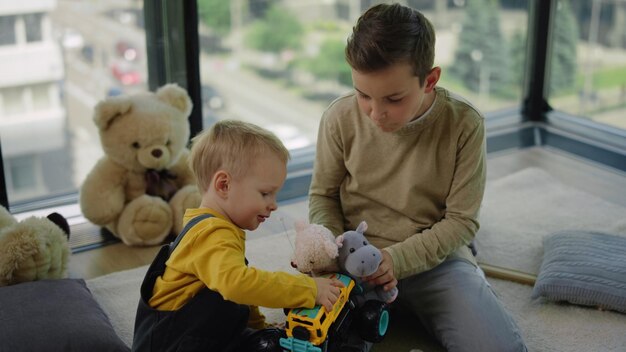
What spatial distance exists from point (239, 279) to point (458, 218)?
20.2 inches

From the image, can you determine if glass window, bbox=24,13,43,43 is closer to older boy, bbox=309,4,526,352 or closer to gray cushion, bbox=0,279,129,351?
gray cushion, bbox=0,279,129,351

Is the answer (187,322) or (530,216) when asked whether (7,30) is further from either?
(530,216)

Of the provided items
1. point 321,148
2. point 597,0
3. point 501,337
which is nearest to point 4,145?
point 321,148

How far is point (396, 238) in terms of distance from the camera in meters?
1.52

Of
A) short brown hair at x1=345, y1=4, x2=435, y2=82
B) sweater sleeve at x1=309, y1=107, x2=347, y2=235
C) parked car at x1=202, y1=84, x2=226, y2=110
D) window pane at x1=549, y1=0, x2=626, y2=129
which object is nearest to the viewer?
short brown hair at x1=345, y1=4, x2=435, y2=82

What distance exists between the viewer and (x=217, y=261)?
1.19m

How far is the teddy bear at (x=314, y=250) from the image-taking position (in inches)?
51.4

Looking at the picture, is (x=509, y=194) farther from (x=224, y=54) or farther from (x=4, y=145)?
(x=4, y=145)

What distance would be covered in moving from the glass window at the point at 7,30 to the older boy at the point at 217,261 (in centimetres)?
104

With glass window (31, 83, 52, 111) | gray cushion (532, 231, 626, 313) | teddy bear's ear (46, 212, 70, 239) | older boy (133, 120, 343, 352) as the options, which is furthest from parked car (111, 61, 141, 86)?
gray cushion (532, 231, 626, 313)

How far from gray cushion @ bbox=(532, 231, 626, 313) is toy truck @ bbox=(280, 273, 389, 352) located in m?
0.52

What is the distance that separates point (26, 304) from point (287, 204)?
96cm

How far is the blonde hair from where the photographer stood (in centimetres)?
124

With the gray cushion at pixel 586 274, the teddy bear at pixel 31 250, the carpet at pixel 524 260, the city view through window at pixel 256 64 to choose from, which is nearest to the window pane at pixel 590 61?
the city view through window at pixel 256 64
